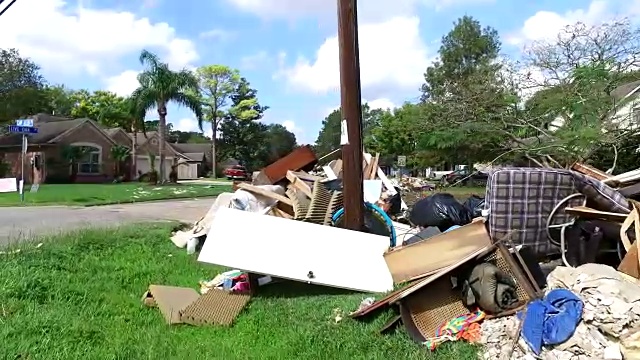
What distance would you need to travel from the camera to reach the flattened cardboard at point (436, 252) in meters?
4.61

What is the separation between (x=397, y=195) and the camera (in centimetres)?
874

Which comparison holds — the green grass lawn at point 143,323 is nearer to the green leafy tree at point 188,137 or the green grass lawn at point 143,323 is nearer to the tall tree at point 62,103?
the tall tree at point 62,103

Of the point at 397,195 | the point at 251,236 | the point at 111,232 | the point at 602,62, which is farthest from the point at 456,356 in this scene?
the point at 602,62

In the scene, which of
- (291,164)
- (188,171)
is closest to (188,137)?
(188,171)

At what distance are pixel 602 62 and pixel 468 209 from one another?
13071 millimetres

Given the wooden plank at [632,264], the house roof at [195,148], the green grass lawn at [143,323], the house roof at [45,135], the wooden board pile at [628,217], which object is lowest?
the green grass lawn at [143,323]

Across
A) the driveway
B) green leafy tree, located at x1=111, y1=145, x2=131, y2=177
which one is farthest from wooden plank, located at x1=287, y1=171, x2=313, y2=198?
green leafy tree, located at x1=111, y1=145, x2=131, y2=177

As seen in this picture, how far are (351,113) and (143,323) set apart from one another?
10.2ft

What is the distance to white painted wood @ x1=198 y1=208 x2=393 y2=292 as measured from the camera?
16.2 ft

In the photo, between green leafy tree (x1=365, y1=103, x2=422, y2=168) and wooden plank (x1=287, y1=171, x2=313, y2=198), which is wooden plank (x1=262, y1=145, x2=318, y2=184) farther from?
green leafy tree (x1=365, y1=103, x2=422, y2=168)

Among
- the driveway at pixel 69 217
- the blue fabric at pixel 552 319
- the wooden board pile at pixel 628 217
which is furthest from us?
the driveway at pixel 69 217

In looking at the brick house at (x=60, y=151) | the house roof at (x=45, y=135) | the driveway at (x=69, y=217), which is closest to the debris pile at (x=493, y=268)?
the driveway at (x=69, y=217)

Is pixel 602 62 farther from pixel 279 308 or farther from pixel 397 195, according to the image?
pixel 279 308

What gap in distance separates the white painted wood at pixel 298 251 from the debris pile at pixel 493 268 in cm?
1
